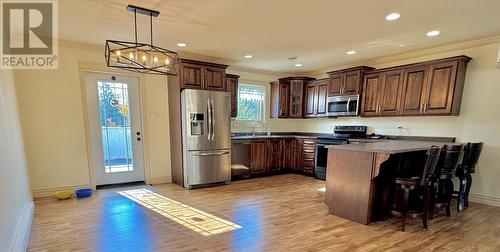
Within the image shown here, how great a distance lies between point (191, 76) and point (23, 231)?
3039 mm

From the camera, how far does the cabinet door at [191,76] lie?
13.9 ft

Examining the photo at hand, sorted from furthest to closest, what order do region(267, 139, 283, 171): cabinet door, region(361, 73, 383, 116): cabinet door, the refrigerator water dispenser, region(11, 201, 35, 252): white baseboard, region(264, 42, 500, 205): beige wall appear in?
region(267, 139, 283, 171): cabinet door
region(361, 73, 383, 116): cabinet door
the refrigerator water dispenser
region(264, 42, 500, 205): beige wall
region(11, 201, 35, 252): white baseboard

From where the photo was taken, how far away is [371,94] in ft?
15.0

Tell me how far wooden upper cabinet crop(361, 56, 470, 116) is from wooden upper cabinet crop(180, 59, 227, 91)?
115 inches

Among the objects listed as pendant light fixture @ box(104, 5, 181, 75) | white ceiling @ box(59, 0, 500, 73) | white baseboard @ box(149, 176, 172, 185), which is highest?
white ceiling @ box(59, 0, 500, 73)

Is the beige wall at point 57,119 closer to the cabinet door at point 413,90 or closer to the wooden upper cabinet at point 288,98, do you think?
the wooden upper cabinet at point 288,98

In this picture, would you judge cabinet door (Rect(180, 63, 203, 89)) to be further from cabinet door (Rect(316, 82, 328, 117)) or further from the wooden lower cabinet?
cabinet door (Rect(316, 82, 328, 117))

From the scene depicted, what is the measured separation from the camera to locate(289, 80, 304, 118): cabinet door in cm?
585

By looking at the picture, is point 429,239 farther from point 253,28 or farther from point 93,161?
point 93,161

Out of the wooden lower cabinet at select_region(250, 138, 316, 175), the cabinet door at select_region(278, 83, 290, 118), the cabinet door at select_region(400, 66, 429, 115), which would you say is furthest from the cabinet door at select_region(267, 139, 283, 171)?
the cabinet door at select_region(400, 66, 429, 115)

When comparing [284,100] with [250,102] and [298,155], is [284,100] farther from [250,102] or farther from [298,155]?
[298,155]

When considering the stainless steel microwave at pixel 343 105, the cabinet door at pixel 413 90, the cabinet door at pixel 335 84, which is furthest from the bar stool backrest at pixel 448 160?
the cabinet door at pixel 335 84

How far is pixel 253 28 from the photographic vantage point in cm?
319

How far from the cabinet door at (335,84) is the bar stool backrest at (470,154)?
7.74 feet
